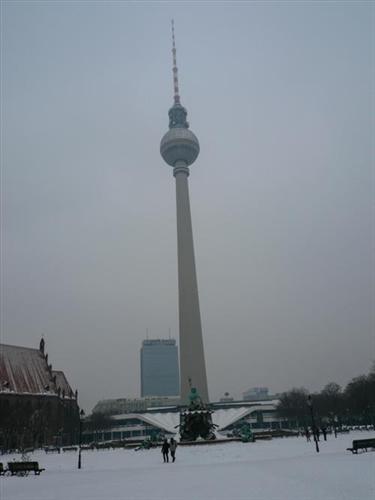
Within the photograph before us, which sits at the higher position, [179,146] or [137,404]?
[179,146]

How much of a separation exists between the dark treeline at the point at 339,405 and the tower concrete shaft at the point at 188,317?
61.4 feet

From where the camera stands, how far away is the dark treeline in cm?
7712

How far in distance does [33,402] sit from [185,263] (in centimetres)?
4330

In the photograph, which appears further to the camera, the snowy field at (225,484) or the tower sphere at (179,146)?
the tower sphere at (179,146)

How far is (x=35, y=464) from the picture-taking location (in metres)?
25.4

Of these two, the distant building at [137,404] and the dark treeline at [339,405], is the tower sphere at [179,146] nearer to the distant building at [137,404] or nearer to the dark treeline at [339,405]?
the dark treeline at [339,405]

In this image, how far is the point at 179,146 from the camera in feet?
402

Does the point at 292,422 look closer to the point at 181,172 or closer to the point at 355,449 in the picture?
the point at 181,172

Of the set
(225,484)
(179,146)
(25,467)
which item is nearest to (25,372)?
(179,146)

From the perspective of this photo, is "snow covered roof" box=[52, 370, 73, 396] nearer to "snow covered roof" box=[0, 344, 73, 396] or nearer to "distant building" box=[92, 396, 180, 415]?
"snow covered roof" box=[0, 344, 73, 396]

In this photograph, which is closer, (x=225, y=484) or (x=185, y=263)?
(x=225, y=484)

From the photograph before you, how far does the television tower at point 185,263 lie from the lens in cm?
10238

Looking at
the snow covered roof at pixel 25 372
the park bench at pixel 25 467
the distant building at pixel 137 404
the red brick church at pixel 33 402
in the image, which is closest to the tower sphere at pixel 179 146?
the red brick church at pixel 33 402

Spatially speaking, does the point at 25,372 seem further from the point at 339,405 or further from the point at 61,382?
the point at 339,405
